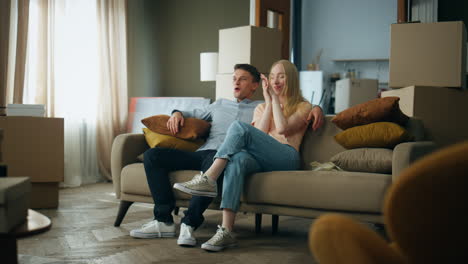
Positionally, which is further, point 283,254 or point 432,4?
point 432,4

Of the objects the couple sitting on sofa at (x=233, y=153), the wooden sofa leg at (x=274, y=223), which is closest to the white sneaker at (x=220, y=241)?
the couple sitting on sofa at (x=233, y=153)

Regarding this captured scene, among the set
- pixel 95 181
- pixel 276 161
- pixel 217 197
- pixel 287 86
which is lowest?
pixel 95 181

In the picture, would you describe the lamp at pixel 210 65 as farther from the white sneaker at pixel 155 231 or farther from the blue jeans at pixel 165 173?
the white sneaker at pixel 155 231

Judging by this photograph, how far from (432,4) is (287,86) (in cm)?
336

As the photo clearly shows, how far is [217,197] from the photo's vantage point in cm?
261

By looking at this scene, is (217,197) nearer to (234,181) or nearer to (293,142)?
(234,181)

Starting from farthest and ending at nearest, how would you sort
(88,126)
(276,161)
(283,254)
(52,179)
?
(88,126) → (52,179) → (276,161) → (283,254)

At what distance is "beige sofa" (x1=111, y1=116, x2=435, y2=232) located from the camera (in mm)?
2201

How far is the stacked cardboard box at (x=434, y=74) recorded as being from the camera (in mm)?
3035

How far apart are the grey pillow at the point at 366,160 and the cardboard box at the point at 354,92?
2.52 metres

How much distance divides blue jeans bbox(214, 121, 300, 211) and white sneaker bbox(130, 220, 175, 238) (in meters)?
0.40

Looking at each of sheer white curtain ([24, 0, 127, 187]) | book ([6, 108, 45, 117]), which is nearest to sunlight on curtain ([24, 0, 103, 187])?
sheer white curtain ([24, 0, 127, 187])

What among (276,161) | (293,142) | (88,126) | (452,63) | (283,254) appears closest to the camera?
(283,254)

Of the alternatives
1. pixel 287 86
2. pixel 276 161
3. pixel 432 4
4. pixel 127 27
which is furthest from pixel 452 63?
pixel 127 27
